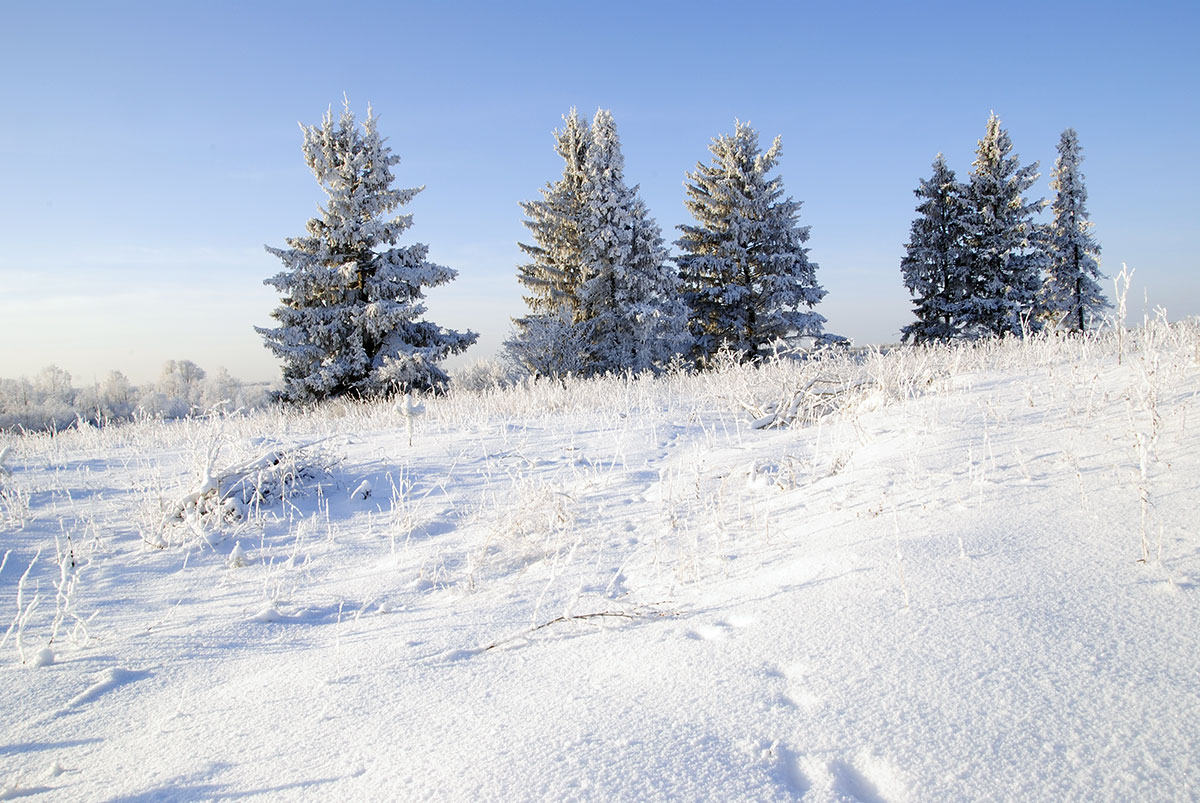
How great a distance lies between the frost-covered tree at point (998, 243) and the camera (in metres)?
23.4

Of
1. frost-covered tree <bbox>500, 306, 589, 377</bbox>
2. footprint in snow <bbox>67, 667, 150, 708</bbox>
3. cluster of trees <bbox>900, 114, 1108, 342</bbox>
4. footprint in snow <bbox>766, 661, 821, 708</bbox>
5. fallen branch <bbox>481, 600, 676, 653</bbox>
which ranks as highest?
cluster of trees <bbox>900, 114, 1108, 342</bbox>

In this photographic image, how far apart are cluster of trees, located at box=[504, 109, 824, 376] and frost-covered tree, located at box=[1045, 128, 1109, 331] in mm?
14976

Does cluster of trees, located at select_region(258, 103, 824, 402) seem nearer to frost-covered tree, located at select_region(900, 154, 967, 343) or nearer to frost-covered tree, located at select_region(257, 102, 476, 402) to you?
frost-covered tree, located at select_region(257, 102, 476, 402)

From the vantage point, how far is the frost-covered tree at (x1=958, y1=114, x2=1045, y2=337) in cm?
Result: 2336

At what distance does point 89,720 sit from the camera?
7.11ft

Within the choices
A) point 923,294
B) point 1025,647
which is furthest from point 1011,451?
point 923,294

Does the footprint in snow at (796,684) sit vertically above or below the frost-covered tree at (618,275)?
below

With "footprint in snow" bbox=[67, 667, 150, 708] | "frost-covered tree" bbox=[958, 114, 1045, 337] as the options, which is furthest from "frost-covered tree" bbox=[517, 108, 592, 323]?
"footprint in snow" bbox=[67, 667, 150, 708]

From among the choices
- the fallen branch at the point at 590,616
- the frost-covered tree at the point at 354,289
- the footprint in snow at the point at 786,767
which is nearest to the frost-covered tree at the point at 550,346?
the frost-covered tree at the point at 354,289

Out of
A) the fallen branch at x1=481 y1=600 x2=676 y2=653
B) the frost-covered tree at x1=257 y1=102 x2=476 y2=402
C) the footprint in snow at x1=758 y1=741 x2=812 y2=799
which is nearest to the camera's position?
the footprint in snow at x1=758 y1=741 x2=812 y2=799

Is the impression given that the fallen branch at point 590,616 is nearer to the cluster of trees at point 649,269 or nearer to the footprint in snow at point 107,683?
the footprint in snow at point 107,683

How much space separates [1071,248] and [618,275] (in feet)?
78.5

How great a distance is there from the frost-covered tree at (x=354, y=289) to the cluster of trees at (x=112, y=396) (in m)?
5.14

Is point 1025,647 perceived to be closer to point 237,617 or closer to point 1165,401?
point 1165,401
